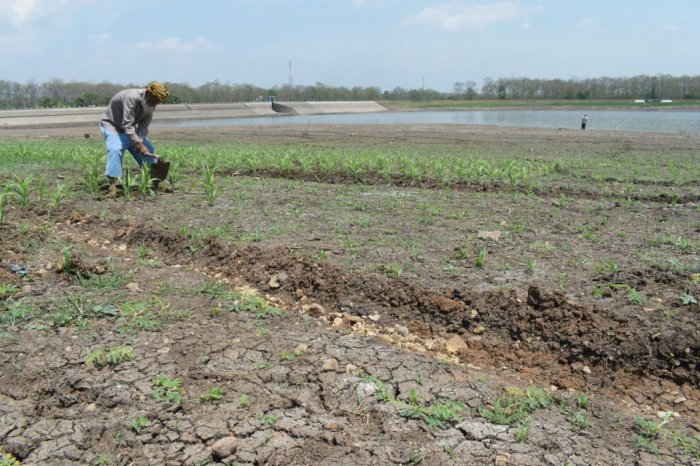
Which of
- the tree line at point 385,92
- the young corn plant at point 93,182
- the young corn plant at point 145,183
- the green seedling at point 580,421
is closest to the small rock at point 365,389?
the green seedling at point 580,421

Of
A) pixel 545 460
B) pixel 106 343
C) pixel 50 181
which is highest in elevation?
pixel 50 181

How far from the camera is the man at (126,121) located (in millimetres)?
7445

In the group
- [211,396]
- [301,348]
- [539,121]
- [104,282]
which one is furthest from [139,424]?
[539,121]

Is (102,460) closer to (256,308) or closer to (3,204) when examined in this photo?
(256,308)

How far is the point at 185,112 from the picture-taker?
52.5 metres

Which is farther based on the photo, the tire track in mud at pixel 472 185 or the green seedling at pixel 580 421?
the tire track in mud at pixel 472 185

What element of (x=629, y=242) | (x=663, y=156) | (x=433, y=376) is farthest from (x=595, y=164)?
(x=433, y=376)

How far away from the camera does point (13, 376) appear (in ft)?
10.3

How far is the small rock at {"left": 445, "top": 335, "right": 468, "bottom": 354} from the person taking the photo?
Answer: 372 cm

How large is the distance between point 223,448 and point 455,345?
1.83m

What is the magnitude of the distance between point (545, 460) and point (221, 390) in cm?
165

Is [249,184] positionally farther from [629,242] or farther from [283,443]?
[283,443]

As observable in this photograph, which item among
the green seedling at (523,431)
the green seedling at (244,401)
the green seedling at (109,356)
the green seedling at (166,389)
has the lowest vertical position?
the green seedling at (523,431)

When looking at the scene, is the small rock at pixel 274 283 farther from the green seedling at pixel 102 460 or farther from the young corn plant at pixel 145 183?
the young corn plant at pixel 145 183
